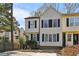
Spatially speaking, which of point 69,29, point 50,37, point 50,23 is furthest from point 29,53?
point 69,29

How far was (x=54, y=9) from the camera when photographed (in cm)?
3028

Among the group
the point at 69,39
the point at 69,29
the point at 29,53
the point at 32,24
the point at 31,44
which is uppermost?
the point at 32,24

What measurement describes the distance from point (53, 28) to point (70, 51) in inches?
29.4

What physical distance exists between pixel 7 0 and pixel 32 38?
3.66ft

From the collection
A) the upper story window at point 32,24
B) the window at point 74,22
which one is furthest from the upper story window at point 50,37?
the window at point 74,22

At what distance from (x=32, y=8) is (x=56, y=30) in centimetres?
80

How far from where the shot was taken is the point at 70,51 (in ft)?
98.7

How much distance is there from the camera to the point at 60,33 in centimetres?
3031

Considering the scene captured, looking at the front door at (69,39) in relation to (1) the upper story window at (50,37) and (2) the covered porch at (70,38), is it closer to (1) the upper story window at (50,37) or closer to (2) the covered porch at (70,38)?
(2) the covered porch at (70,38)

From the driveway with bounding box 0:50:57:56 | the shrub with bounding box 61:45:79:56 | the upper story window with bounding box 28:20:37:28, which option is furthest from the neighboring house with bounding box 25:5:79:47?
the driveway with bounding box 0:50:57:56

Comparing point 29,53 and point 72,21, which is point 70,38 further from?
point 29,53

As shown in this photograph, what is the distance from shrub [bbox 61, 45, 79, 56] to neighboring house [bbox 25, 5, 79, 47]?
116 millimetres

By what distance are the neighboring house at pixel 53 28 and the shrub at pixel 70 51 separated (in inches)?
4.6

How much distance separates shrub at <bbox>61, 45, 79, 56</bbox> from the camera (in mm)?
30078
